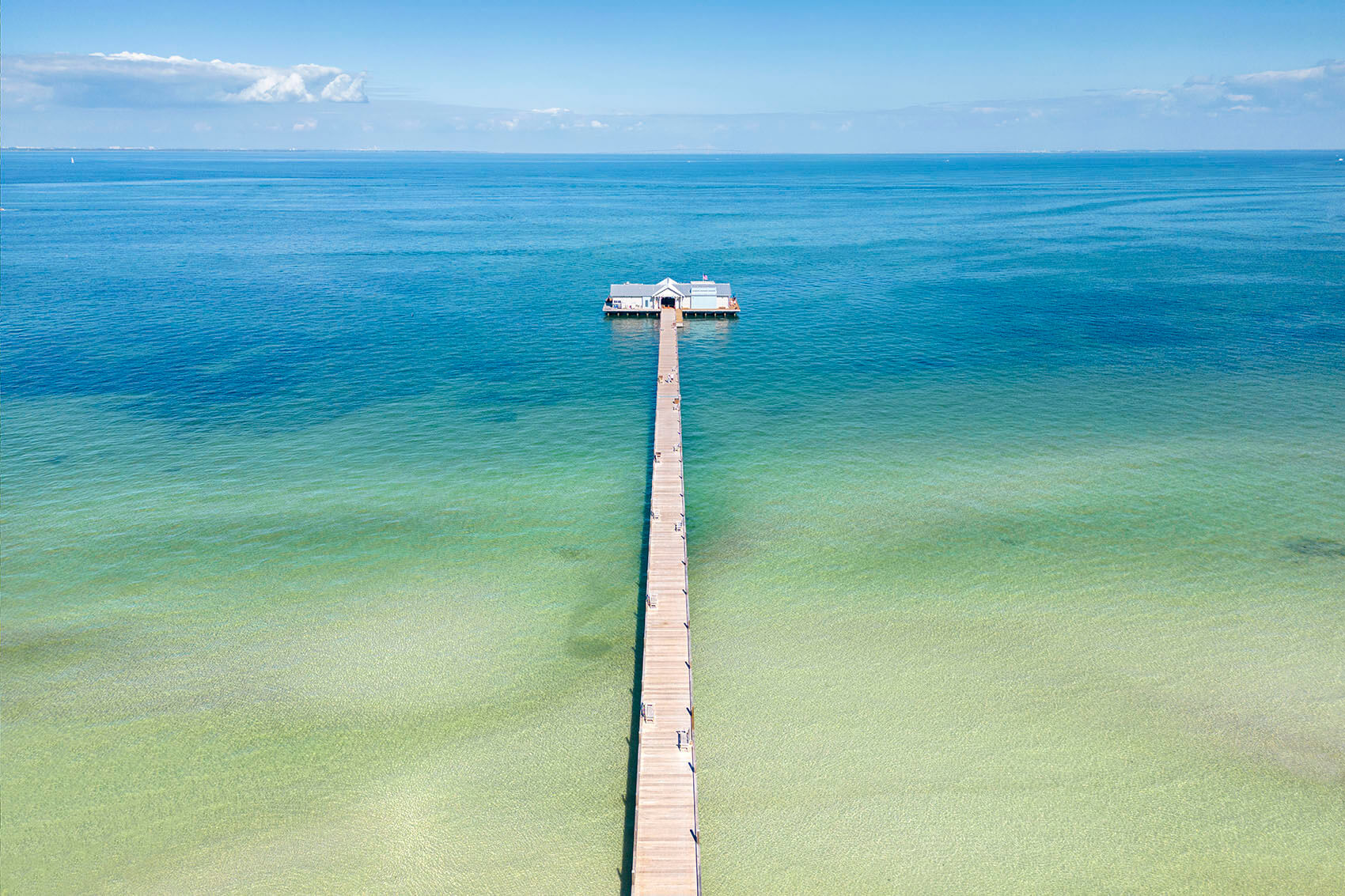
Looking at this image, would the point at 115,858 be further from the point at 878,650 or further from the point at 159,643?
the point at 878,650

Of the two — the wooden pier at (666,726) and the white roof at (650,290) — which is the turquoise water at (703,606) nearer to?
the wooden pier at (666,726)

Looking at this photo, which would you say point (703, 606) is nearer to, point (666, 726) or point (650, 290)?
point (666, 726)

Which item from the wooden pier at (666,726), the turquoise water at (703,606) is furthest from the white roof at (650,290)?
the wooden pier at (666,726)

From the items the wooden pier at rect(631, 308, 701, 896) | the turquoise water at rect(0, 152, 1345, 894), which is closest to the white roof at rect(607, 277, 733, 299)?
the turquoise water at rect(0, 152, 1345, 894)

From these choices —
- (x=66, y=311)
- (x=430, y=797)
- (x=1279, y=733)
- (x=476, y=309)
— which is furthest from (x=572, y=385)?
(x=66, y=311)

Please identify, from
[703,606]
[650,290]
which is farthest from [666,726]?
[650,290]

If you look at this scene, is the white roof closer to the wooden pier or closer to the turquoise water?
the turquoise water
